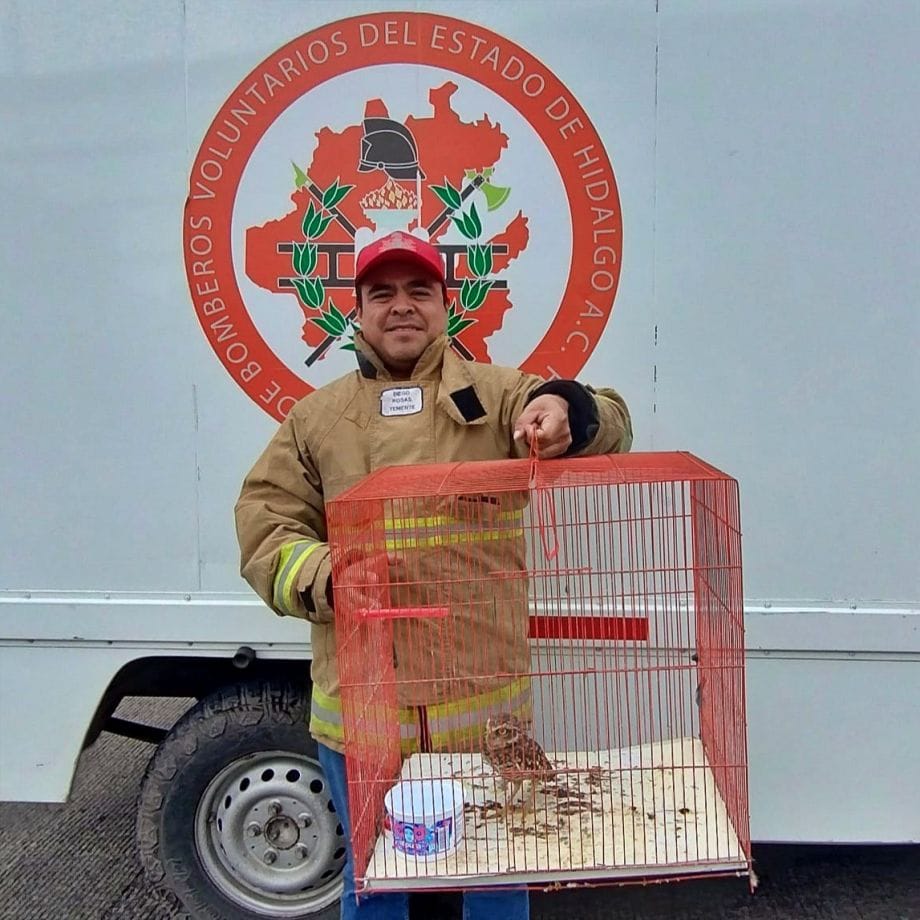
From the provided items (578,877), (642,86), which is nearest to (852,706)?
(578,877)

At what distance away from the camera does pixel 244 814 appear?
2.59 metres

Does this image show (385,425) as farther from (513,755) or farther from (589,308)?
(513,755)

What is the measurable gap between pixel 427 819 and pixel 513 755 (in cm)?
27

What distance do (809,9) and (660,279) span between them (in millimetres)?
804

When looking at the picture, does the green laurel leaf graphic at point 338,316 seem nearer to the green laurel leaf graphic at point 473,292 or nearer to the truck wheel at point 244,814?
the green laurel leaf graphic at point 473,292

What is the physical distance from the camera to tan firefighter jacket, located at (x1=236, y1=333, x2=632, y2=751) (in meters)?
1.91

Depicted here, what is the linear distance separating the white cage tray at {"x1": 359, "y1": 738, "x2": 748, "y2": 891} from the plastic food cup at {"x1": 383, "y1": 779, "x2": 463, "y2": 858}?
2cm

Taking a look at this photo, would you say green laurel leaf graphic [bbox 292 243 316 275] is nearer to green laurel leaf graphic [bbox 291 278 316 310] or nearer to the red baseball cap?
green laurel leaf graphic [bbox 291 278 316 310]

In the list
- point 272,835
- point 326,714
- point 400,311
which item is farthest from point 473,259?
point 272,835

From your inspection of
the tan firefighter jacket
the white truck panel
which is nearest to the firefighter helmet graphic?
the tan firefighter jacket

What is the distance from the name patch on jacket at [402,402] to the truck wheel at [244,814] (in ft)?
3.34

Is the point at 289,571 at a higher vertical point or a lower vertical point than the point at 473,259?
lower

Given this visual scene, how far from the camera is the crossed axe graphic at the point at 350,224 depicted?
235 centimetres

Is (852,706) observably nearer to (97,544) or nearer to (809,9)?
(809,9)
